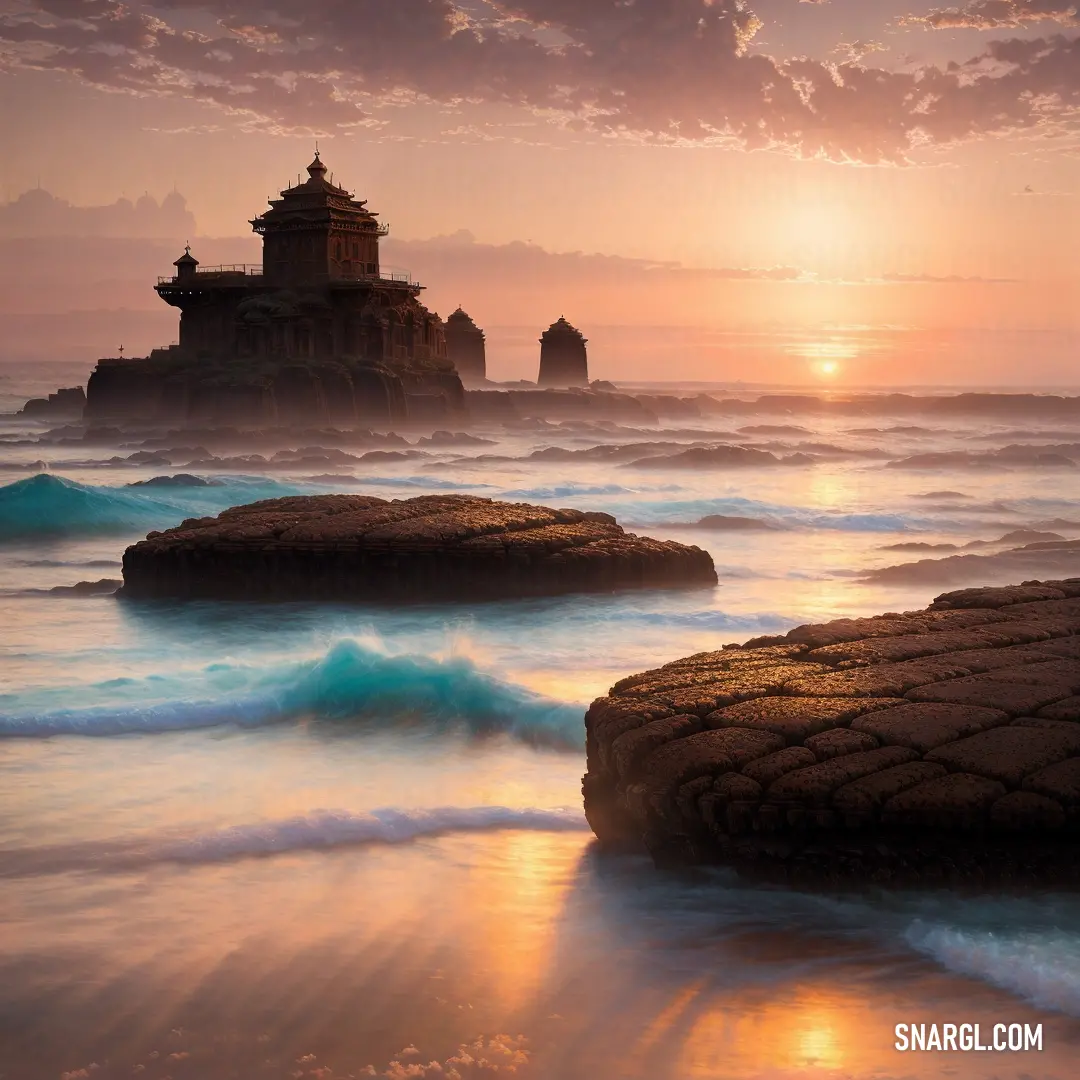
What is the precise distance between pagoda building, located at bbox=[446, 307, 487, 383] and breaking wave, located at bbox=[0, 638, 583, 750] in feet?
329

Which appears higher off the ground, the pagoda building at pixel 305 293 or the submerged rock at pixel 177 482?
the pagoda building at pixel 305 293

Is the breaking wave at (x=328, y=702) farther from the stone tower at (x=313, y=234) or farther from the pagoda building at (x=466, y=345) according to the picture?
the pagoda building at (x=466, y=345)

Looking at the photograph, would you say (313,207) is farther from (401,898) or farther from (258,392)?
(401,898)

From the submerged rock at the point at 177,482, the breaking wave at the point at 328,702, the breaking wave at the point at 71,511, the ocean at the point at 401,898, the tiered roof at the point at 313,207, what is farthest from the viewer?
the tiered roof at the point at 313,207

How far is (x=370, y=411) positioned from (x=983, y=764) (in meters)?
61.8

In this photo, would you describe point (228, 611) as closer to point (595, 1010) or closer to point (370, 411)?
point (595, 1010)

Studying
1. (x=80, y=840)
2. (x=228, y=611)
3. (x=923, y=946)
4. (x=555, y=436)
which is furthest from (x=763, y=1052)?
(x=555, y=436)

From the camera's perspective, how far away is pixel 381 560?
1460 cm

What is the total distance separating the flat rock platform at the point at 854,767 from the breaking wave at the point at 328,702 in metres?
2.26

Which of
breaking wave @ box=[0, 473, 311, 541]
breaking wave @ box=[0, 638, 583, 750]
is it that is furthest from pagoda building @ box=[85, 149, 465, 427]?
breaking wave @ box=[0, 638, 583, 750]

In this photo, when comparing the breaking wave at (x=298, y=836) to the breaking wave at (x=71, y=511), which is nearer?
the breaking wave at (x=298, y=836)

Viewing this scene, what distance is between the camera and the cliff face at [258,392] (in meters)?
64.0

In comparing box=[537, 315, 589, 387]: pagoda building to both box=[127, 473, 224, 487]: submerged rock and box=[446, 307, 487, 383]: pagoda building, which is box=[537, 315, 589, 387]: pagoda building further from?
box=[127, 473, 224, 487]: submerged rock

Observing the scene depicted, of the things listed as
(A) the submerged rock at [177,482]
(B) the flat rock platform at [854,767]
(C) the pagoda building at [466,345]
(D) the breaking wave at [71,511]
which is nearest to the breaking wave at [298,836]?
(B) the flat rock platform at [854,767]
